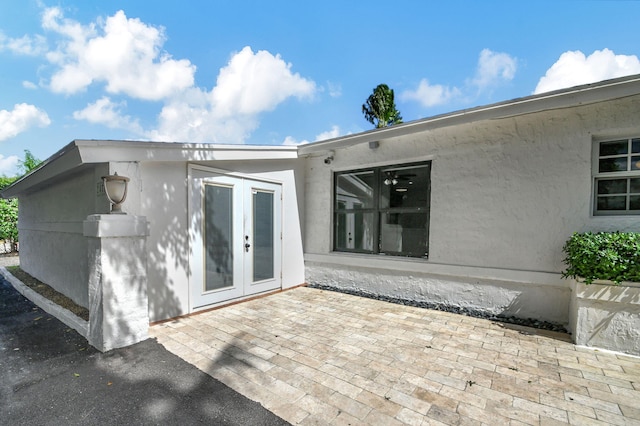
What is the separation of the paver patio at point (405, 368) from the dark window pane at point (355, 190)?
8.10 feet

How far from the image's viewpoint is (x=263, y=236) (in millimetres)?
5449

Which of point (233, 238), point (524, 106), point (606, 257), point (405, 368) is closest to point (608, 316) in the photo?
point (606, 257)

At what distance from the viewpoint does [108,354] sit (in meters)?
3.06

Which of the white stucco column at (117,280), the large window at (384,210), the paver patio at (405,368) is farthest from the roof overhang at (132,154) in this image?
the paver patio at (405,368)

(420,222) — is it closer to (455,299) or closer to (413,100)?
(455,299)

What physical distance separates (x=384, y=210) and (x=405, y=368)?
10.7 ft

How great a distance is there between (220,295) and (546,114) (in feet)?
19.2

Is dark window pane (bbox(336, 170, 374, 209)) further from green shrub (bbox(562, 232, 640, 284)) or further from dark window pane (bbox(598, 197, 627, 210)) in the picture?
dark window pane (bbox(598, 197, 627, 210))

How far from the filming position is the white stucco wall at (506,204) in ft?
12.1

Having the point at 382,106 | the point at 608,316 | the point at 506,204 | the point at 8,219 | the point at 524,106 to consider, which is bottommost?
the point at 608,316

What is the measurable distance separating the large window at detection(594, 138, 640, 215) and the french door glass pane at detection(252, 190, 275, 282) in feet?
17.3

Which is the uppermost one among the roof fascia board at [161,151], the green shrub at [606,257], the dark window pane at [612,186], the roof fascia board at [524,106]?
the roof fascia board at [524,106]

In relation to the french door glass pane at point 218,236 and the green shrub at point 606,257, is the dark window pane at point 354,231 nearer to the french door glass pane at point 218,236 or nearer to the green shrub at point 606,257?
the french door glass pane at point 218,236

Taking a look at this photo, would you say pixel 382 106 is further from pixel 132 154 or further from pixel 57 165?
pixel 57 165
